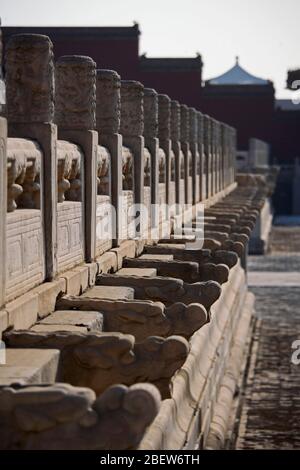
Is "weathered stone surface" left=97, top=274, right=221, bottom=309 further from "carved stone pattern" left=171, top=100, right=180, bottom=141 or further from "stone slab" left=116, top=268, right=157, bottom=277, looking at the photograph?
"carved stone pattern" left=171, top=100, right=180, bottom=141

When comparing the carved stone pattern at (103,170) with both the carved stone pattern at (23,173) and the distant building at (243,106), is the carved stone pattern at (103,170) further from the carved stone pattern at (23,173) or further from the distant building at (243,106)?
the distant building at (243,106)

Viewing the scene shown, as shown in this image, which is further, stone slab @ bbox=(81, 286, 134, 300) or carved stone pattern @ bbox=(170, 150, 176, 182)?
carved stone pattern @ bbox=(170, 150, 176, 182)

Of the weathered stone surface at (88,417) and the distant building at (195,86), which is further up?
the distant building at (195,86)

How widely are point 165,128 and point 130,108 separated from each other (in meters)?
4.42

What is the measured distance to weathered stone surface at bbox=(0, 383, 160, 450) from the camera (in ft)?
19.8

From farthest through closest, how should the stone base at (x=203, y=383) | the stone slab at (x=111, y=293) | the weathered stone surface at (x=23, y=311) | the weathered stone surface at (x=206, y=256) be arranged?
the weathered stone surface at (x=206, y=256) → the stone slab at (x=111, y=293) → the stone base at (x=203, y=383) → the weathered stone surface at (x=23, y=311)

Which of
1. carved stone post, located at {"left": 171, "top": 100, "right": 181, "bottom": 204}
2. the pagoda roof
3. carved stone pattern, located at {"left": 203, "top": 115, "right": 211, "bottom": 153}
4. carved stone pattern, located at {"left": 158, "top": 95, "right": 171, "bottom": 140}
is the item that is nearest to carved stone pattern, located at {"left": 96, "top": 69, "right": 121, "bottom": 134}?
carved stone pattern, located at {"left": 158, "top": 95, "right": 171, "bottom": 140}

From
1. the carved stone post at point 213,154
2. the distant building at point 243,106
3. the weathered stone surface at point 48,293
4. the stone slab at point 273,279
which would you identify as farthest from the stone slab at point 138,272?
the distant building at point 243,106

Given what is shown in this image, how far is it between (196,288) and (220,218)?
9863mm

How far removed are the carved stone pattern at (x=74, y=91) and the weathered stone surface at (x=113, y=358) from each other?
13.9ft

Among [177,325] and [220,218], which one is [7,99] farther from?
[220,218]

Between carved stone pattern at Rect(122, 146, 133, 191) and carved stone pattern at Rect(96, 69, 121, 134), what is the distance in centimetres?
111

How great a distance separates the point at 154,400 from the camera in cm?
601

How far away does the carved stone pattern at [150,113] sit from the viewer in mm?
17344
